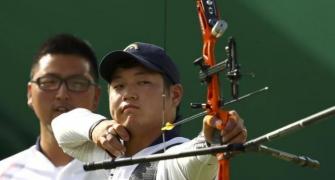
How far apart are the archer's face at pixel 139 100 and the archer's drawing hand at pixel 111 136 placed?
0.13 ft

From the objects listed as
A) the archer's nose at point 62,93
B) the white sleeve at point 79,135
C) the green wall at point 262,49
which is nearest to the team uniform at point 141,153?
the white sleeve at point 79,135

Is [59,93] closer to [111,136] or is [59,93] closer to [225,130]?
[111,136]

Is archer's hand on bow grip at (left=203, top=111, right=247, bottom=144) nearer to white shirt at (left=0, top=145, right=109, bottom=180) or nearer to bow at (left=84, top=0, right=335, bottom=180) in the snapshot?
bow at (left=84, top=0, right=335, bottom=180)

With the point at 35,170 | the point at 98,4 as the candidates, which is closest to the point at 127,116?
the point at 35,170

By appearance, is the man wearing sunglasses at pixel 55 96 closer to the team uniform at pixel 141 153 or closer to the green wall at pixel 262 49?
the team uniform at pixel 141 153

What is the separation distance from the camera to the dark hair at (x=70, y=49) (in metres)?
3.80

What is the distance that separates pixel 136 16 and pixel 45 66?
814 millimetres

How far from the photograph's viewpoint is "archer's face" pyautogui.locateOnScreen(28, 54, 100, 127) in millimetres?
3615

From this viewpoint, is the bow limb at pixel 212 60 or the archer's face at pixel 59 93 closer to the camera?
the bow limb at pixel 212 60

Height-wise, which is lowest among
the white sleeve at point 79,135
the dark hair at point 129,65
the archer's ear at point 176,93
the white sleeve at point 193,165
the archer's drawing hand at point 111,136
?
the white sleeve at point 193,165

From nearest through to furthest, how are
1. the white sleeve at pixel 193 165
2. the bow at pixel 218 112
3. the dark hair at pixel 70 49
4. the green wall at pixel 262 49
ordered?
1. the bow at pixel 218 112
2. the white sleeve at pixel 193 165
3. the dark hair at pixel 70 49
4. the green wall at pixel 262 49

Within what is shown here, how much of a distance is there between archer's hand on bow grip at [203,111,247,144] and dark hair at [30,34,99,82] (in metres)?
1.35

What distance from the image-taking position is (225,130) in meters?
2.40

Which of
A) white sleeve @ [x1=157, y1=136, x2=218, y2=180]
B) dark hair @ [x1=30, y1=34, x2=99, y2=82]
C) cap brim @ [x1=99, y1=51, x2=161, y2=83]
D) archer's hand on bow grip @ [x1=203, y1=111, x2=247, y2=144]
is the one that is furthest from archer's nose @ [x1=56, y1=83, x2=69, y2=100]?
archer's hand on bow grip @ [x1=203, y1=111, x2=247, y2=144]
